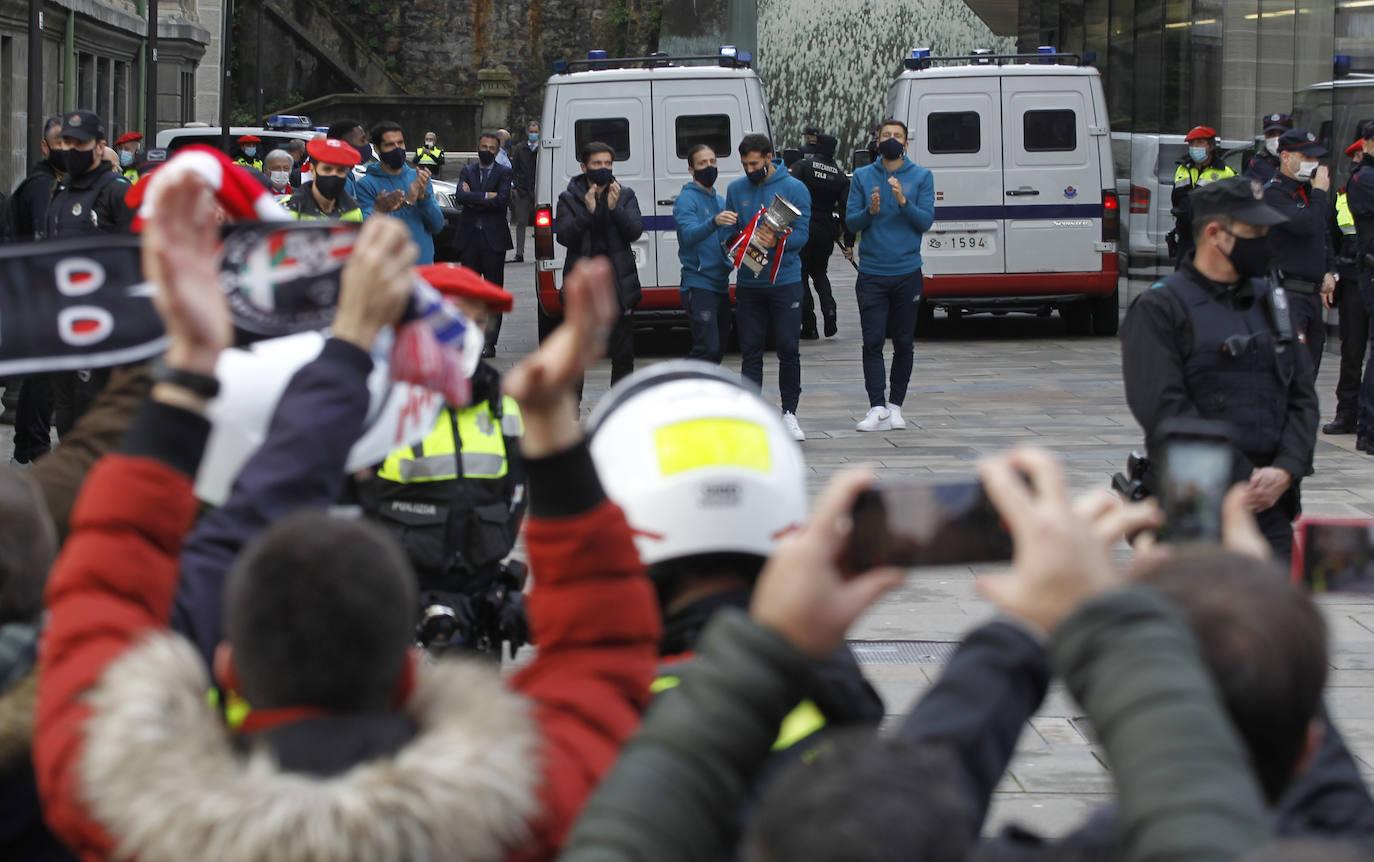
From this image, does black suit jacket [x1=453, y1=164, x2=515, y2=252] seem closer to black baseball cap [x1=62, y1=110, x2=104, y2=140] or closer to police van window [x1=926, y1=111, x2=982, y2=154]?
police van window [x1=926, y1=111, x2=982, y2=154]

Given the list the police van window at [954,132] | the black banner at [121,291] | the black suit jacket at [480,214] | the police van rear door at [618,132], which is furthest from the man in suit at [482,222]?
the black banner at [121,291]

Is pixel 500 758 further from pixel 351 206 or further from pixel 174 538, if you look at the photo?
pixel 351 206

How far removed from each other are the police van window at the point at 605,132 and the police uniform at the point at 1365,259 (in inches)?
231

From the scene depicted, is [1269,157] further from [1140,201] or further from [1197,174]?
[1140,201]

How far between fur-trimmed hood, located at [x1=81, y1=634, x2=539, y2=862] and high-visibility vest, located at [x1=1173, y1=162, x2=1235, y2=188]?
1577 centimetres

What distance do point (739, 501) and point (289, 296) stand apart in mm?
788

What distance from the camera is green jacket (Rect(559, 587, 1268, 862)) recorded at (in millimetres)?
1515

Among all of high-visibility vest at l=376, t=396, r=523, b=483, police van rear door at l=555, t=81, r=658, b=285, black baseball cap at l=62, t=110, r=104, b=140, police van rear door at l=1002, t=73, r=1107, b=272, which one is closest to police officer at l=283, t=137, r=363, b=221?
black baseball cap at l=62, t=110, r=104, b=140

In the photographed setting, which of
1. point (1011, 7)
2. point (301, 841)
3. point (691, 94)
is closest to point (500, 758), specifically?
point (301, 841)

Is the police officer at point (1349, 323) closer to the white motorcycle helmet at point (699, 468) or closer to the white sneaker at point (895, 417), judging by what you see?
the white sneaker at point (895, 417)

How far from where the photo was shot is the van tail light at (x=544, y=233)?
14500mm

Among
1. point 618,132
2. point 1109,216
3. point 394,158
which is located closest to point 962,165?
point 1109,216

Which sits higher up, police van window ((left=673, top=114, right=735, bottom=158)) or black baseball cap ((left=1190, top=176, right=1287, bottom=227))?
police van window ((left=673, top=114, right=735, bottom=158))

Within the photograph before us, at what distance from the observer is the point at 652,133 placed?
14.7m
